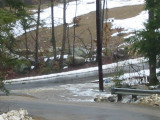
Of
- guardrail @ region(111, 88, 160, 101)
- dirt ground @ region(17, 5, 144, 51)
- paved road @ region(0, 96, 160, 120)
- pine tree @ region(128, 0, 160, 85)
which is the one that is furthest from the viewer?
dirt ground @ region(17, 5, 144, 51)

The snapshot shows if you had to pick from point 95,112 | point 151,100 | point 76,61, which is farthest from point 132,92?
point 76,61

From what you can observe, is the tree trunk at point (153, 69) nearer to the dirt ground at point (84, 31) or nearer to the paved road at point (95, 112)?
the paved road at point (95, 112)

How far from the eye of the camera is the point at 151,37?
1717cm

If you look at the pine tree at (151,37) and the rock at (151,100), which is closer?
the rock at (151,100)

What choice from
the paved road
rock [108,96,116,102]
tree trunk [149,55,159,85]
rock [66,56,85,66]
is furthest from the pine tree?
rock [66,56,85,66]

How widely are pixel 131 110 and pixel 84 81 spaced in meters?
16.4

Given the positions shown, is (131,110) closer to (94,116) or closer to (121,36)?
(94,116)

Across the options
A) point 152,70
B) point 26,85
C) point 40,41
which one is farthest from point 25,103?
point 40,41

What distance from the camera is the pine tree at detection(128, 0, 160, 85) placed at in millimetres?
17341

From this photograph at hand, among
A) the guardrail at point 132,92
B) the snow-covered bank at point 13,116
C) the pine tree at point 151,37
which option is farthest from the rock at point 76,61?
the snow-covered bank at point 13,116

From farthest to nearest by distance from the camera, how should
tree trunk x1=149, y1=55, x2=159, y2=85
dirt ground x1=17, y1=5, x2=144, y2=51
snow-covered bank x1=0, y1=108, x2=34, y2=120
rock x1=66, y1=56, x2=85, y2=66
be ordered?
dirt ground x1=17, y1=5, x2=144, y2=51
rock x1=66, y1=56, x2=85, y2=66
tree trunk x1=149, y1=55, x2=159, y2=85
snow-covered bank x1=0, y1=108, x2=34, y2=120

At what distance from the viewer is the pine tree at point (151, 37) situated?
56.9 ft

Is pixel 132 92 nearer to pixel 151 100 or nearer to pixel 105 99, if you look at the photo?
pixel 151 100

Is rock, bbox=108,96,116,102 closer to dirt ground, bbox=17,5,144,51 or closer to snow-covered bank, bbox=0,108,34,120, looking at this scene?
snow-covered bank, bbox=0,108,34,120
